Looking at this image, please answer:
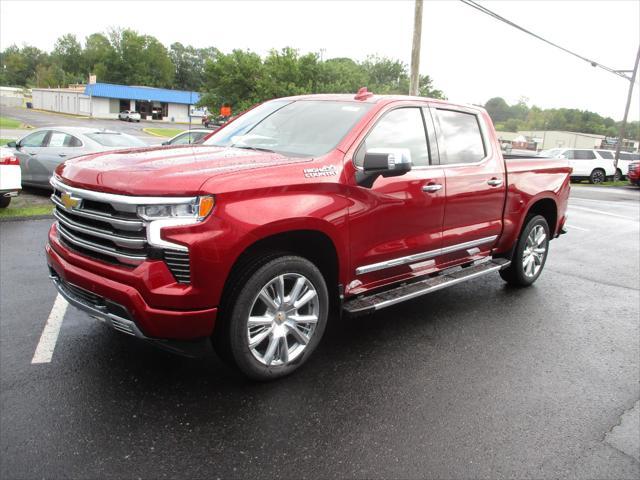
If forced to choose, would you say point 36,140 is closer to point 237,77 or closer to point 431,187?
point 431,187

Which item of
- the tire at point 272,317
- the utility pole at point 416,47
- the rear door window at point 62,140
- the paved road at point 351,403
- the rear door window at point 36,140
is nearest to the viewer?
the paved road at point 351,403

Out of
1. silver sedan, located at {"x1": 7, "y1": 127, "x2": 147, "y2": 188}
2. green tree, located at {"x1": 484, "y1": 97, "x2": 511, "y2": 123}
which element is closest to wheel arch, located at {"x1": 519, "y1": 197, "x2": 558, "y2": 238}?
silver sedan, located at {"x1": 7, "y1": 127, "x2": 147, "y2": 188}

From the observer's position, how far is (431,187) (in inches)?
170

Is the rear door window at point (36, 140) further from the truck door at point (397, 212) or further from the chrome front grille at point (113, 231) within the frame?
the truck door at point (397, 212)

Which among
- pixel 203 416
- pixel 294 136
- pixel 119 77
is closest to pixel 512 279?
pixel 294 136

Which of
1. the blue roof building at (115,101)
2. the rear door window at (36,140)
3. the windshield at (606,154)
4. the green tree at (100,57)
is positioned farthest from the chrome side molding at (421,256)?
the green tree at (100,57)

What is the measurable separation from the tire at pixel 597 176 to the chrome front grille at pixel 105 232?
28377 mm

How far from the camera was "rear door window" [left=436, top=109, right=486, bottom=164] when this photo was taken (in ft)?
15.4

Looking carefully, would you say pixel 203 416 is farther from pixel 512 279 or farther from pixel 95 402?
pixel 512 279

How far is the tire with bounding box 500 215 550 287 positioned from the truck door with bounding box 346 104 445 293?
1.68 m

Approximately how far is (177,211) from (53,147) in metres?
9.41

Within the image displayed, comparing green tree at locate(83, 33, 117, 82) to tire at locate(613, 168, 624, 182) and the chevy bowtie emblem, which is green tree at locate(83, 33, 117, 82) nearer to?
tire at locate(613, 168, 624, 182)

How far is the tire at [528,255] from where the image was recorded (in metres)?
5.76

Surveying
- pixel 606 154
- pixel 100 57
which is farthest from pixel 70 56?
pixel 606 154
